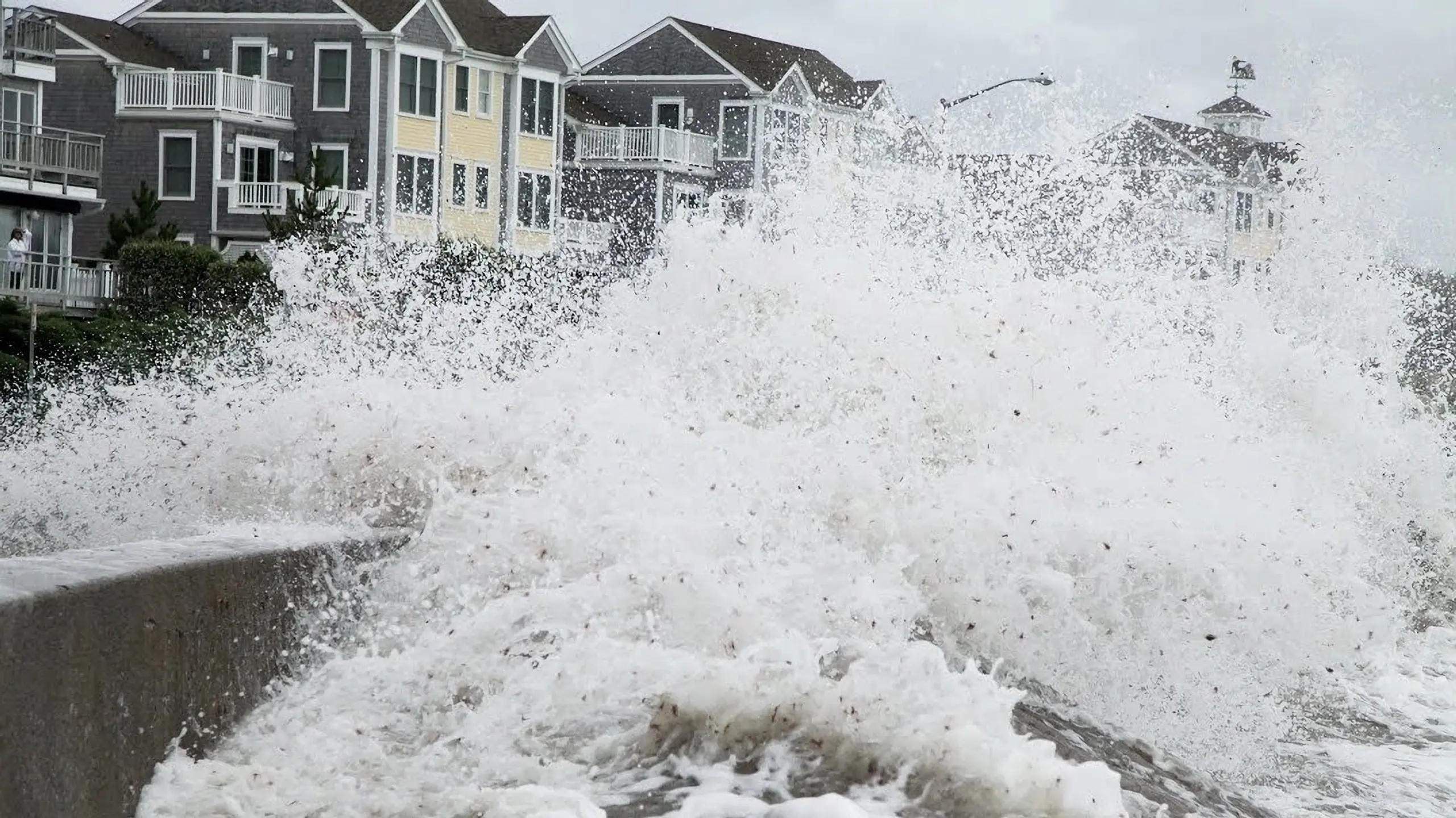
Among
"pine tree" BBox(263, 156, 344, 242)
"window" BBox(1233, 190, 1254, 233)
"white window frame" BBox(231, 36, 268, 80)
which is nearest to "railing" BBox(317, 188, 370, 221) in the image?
"pine tree" BBox(263, 156, 344, 242)

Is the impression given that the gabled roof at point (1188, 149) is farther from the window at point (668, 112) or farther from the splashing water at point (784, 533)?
the splashing water at point (784, 533)

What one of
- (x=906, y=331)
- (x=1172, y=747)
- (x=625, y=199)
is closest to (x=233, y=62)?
(x=625, y=199)

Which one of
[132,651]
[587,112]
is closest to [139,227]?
[587,112]

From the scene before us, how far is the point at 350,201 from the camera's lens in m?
38.7

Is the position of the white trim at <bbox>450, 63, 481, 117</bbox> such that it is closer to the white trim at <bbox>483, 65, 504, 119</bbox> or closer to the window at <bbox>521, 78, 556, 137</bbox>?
the white trim at <bbox>483, 65, 504, 119</bbox>

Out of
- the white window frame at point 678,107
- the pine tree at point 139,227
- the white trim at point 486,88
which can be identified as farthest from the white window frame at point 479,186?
the pine tree at point 139,227

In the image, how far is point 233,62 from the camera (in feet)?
134

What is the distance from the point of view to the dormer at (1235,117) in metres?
61.4

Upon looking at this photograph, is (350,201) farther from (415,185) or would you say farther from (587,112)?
(587,112)

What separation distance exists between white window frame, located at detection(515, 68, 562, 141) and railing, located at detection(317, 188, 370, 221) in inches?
242

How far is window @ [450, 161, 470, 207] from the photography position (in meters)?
42.2

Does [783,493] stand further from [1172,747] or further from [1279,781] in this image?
[1279,781]

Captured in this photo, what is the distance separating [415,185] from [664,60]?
10414mm

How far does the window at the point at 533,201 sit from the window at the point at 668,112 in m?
5.08
